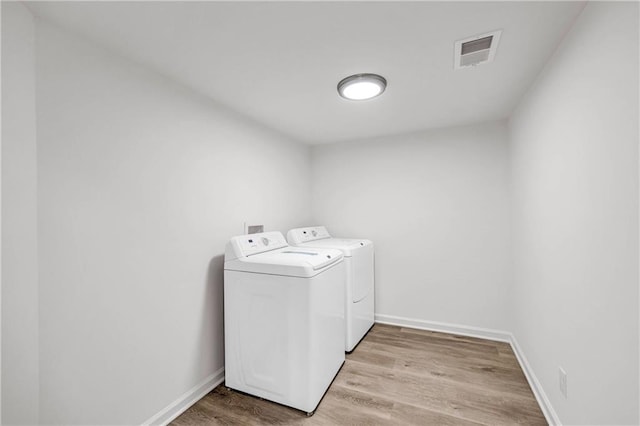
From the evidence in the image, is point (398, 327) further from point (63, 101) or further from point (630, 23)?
point (63, 101)

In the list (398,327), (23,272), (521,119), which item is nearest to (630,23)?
(521,119)

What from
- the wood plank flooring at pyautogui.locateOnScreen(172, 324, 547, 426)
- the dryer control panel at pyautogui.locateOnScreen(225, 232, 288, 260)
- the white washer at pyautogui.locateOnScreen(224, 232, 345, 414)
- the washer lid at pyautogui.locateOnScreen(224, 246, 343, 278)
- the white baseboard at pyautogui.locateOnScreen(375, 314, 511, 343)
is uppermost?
the dryer control panel at pyautogui.locateOnScreen(225, 232, 288, 260)

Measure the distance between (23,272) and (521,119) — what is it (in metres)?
2.97

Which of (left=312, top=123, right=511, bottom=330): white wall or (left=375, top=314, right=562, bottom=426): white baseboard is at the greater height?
(left=312, top=123, right=511, bottom=330): white wall

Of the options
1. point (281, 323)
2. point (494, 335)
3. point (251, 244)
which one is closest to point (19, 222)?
point (251, 244)

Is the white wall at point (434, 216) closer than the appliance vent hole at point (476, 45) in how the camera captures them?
No

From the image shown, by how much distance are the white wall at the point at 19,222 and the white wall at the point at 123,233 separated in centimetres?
4

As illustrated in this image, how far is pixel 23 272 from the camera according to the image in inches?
41.6

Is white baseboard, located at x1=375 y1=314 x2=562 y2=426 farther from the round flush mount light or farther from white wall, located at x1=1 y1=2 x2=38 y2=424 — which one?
white wall, located at x1=1 y1=2 x2=38 y2=424

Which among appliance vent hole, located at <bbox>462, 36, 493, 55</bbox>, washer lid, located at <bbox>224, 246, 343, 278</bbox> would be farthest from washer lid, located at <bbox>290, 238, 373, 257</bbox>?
appliance vent hole, located at <bbox>462, 36, 493, 55</bbox>

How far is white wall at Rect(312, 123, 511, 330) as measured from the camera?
258 centimetres

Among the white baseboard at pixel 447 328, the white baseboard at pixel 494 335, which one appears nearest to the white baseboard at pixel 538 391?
the white baseboard at pixel 494 335

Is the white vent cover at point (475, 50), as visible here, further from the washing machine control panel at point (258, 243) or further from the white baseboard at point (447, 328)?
the white baseboard at point (447, 328)

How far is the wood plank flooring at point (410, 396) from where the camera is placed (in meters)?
1.60
